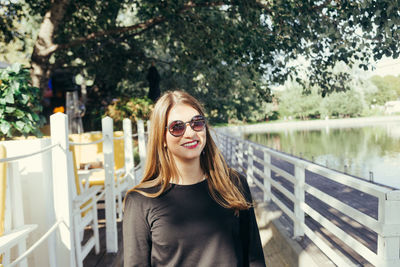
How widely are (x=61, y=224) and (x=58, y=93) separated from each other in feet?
54.8

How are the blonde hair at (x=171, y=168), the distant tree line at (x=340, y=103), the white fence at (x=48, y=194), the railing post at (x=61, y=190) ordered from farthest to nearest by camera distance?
the distant tree line at (x=340, y=103) < the railing post at (x=61, y=190) < the white fence at (x=48, y=194) < the blonde hair at (x=171, y=168)

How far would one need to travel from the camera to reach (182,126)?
5.56ft

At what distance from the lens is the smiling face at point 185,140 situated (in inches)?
66.3

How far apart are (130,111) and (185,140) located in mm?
8522

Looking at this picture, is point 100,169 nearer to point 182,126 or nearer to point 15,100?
point 15,100

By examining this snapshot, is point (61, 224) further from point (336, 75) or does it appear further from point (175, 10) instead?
point (336, 75)

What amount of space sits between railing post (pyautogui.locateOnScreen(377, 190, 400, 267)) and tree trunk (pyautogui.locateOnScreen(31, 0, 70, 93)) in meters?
7.28

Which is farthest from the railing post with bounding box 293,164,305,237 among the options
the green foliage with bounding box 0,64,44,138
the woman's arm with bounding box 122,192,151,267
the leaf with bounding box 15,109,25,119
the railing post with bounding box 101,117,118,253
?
the leaf with bounding box 15,109,25,119

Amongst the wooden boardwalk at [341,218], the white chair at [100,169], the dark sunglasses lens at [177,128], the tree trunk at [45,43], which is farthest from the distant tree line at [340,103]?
the dark sunglasses lens at [177,128]

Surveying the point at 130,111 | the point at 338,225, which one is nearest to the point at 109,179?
the point at 338,225

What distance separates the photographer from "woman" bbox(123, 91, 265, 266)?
1.57 m

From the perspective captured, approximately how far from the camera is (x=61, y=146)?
281cm

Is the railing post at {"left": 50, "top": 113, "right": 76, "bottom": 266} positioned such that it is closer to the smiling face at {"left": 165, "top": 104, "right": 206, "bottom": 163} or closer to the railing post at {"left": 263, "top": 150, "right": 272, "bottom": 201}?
the smiling face at {"left": 165, "top": 104, "right": 206, "bottom": 163}

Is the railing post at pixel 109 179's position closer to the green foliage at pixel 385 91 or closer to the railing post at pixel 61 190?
the railing post at pixel 61 190
